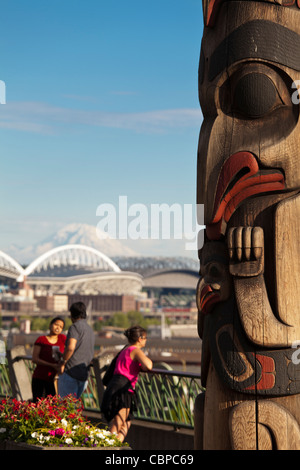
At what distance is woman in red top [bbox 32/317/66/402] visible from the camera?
303 inches

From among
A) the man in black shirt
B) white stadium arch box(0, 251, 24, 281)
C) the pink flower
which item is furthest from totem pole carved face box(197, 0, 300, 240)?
white stadium arch box(0, 251, 24, 281)

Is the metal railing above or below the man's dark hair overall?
below

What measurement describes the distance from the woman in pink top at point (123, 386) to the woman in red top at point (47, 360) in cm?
139

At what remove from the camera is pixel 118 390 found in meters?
6.39

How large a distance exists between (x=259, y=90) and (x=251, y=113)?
6.0 inches

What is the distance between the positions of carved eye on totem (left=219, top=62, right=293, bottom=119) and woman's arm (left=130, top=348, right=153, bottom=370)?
281 centimetres

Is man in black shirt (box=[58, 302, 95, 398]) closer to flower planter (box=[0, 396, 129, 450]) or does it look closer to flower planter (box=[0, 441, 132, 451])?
flower planter (box=[0, 396, 129, 450])

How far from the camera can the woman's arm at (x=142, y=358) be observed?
20.7ft

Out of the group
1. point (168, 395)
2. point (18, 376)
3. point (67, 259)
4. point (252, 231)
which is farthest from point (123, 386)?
point (67, 259)

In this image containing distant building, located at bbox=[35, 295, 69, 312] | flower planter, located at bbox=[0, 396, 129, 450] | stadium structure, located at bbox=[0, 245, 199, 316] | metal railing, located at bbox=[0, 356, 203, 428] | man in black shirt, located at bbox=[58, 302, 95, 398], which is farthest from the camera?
stadium structure, located at bbox=[0, 245, 199, 316]

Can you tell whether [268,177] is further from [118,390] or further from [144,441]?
[144,441]

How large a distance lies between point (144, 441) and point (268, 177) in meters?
4.97

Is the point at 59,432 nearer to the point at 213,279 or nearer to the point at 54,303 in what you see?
the point at 213,279

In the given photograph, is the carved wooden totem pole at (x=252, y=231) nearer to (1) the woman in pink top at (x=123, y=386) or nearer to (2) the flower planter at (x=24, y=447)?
(2) the flower planter at (x=24, y=447)
